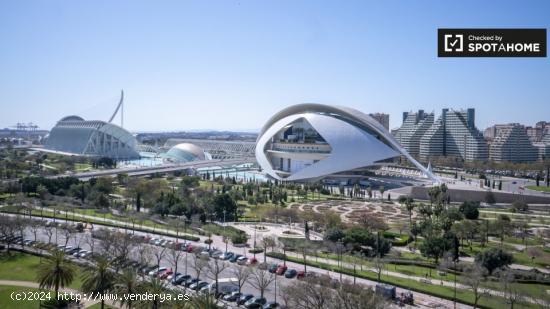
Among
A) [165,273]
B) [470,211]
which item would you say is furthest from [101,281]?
[470,211]

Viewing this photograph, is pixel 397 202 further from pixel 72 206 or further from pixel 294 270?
pixel 72 206

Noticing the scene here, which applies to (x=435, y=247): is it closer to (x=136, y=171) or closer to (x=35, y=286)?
(x=35, y=286)

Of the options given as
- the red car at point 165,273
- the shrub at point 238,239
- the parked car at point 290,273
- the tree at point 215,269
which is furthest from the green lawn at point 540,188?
the red car at point 165,273

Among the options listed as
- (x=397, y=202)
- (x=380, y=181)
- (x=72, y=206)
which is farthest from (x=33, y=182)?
(x=380, y=181)

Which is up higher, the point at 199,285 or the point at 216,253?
the point at 216,253

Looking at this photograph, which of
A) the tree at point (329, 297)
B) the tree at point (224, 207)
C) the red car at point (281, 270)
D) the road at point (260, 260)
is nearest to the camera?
the tree at point (329, 297)

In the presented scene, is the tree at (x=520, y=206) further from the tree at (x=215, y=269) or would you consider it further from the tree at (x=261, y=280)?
the tree at (x=215, y=269)
